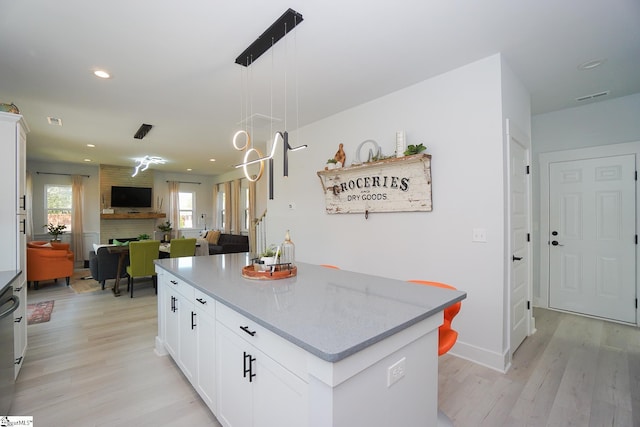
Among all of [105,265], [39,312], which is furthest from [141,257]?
[39,312]

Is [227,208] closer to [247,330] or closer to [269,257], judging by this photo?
[269,257]

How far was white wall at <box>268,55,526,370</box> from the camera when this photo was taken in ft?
8.26

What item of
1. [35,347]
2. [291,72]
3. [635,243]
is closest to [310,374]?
[291,72]

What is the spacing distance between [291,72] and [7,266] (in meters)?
2.83

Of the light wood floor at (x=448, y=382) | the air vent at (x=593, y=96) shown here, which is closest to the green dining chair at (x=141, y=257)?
the light wood floor at (x=448, y=382)

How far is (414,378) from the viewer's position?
52.3 inches

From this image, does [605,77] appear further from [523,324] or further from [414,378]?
[414,378]

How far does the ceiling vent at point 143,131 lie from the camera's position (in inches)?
180

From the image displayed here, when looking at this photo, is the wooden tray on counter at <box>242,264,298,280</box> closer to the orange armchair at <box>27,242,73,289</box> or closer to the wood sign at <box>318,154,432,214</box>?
the wood sign at <box>318,154,432,214</box>

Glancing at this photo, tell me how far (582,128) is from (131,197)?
32.5 ft

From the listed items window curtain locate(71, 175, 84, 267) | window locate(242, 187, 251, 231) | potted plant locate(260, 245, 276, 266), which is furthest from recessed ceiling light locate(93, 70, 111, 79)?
window curtain locate(71, 175, 84, 267)

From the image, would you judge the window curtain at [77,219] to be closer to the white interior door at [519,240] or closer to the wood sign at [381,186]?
the wood sign at [381,186]

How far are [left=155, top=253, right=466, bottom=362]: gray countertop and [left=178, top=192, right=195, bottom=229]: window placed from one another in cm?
800

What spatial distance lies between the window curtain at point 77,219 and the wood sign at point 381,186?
7.49 m
